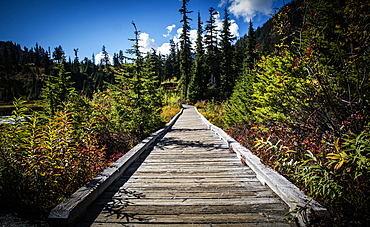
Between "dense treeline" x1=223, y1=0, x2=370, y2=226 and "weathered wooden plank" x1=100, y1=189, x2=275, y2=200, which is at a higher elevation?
"dense treeline" x1=223, y1=0, x2=370, y2=226

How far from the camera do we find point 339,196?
2.11 meters

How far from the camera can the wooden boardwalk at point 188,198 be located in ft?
7.11

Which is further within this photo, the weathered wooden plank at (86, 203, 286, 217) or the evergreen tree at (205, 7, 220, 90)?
the evergreen tree at (205, 7, 220, 90)

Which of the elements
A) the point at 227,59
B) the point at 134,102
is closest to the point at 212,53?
the point at 227,59

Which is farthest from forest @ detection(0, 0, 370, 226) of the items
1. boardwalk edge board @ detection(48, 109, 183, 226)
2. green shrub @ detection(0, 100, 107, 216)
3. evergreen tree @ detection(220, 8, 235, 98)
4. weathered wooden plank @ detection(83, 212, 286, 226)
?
evergreen tree @ detection(220, 8, 235, 98)

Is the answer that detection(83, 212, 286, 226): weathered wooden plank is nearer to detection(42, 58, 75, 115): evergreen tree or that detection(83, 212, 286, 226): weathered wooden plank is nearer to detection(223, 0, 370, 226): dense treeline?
detection(223, 0, 370, 226): dense treeline

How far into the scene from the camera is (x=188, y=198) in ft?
8.64

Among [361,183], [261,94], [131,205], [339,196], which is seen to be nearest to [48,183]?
[131,205]

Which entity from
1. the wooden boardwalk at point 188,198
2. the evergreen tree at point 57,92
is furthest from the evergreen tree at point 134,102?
the wooden boardwalk at point 188,198

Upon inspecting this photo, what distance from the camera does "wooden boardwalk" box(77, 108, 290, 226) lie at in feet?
7.11

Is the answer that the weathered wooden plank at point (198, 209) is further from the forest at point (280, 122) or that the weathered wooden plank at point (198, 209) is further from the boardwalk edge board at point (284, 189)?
the forest at point (280, 122)

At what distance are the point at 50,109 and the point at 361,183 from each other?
824cm

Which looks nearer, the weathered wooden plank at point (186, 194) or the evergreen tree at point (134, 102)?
the weathered wooden plank at point (186, 194)

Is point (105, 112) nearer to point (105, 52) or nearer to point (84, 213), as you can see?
point (84, 213)
